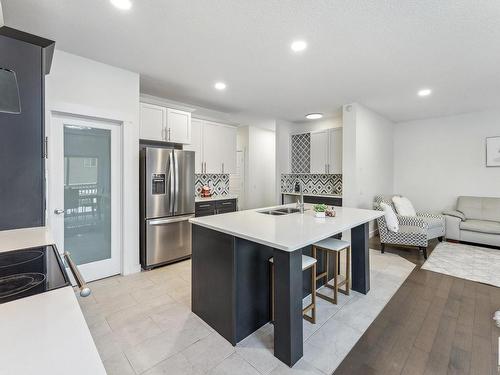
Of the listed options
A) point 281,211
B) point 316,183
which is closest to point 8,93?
point 281,211

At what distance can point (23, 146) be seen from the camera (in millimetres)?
1550

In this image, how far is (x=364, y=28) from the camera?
2.21 meters

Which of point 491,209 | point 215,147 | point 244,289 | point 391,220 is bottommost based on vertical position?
point 244,289

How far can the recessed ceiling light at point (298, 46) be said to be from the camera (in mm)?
2439

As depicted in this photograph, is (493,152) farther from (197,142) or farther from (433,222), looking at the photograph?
(197,142)

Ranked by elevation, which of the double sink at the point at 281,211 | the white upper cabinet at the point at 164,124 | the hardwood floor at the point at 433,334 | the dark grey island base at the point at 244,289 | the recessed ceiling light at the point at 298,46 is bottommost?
the hardwood floor at the point at 433,334

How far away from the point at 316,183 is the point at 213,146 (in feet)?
9.08

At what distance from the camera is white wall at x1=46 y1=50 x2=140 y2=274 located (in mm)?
2635

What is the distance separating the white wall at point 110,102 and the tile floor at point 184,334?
0.70 metres

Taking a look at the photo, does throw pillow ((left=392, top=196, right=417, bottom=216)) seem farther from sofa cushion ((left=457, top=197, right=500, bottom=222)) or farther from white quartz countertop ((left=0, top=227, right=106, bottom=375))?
white quartz countertop ((left=0, top=227, right=106, bottom=375))

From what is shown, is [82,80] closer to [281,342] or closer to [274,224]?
[274,224]

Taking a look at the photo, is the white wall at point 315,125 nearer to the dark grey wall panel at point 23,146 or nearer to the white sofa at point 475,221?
the white sofa at point 475,221

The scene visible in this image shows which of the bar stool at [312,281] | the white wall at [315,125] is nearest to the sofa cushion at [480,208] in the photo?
the white wall at [315,125]

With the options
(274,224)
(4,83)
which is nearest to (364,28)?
(274,224)
